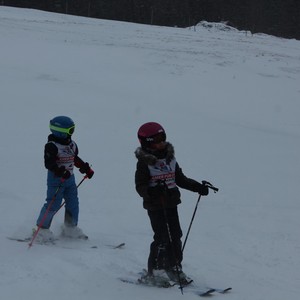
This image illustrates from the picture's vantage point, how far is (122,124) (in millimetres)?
12180

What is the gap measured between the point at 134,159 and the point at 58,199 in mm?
4075

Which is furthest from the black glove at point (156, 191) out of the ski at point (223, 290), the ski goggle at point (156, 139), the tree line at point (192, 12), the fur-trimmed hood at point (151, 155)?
the tree line at point (192, 12)

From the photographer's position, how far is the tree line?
51062mm

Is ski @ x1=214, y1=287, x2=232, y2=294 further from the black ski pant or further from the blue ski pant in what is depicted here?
the blue ski pant

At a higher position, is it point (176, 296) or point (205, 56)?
point (205, 56)

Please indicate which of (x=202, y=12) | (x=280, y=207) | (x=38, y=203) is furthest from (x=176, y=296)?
(x=202, y=12)

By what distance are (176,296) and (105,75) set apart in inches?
555

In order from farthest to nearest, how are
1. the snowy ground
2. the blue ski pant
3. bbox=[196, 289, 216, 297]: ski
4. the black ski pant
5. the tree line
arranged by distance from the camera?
the tree line, the blue ski pant, the snowy ground, the black ski pant, bbox=[196, 289, 216, 297]: ski

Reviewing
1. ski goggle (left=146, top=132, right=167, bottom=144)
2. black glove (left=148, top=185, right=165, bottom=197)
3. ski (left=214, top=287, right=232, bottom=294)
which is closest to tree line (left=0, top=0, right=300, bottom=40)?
ski goggle (left=146, top=132, right=167, bottom=144)

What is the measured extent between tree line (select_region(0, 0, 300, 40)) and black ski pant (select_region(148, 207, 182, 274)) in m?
46.8

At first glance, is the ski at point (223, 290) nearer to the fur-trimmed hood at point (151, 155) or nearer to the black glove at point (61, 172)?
the fur-trimmed hood at point (151, 155)

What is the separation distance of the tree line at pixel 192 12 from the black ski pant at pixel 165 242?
1844 inches

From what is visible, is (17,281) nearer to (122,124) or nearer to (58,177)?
(58,177)

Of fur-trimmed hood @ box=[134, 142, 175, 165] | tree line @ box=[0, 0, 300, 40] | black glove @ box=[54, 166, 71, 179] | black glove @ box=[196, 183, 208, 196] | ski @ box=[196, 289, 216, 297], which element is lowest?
Answer: ski @ box=[196, 289, 216, 297]
